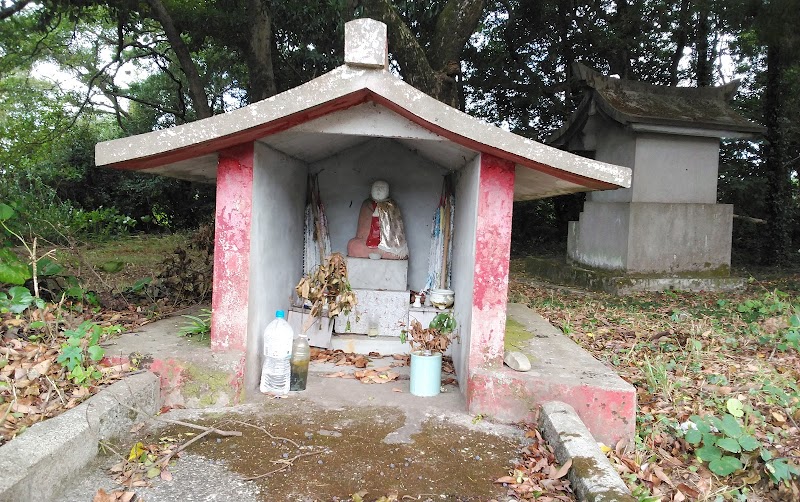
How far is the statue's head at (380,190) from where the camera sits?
6.47m

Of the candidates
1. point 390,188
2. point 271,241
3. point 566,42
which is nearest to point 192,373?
point 271,241

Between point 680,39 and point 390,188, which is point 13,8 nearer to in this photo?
point 390,188

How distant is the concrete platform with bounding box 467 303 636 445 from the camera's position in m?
3.99

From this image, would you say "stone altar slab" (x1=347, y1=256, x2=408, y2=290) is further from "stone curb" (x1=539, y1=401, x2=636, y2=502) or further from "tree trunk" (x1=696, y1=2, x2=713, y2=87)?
"tree trunk" (x1=696, y1=2, x2=713, y2=87)

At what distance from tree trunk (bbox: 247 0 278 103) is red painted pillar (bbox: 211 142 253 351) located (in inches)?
242

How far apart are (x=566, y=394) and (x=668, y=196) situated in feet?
24.8

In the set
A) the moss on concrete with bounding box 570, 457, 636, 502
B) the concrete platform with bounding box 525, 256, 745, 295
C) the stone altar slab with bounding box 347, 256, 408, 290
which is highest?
the stone altar slab with bounding box 347, 256, 408, 290

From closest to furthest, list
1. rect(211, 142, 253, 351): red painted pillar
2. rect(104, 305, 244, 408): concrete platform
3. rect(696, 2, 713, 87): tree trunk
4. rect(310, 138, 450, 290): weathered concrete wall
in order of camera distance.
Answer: rect(104, 305, 244, 408): concrete platform, rect(211, 142, 253, 351): red painted pillar, rect(310, 138, 450, 290): weathered concrete wall, rect(696, 2, 713, 87): tree trunk

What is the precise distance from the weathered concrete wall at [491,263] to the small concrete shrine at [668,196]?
626cm

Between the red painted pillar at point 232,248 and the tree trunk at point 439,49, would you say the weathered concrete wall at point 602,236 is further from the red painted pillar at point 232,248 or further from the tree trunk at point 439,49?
the red painted pillar at point 232,248

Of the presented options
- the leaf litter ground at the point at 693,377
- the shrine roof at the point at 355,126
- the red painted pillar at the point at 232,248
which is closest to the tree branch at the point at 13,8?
the shrine roof at the point at 355,126

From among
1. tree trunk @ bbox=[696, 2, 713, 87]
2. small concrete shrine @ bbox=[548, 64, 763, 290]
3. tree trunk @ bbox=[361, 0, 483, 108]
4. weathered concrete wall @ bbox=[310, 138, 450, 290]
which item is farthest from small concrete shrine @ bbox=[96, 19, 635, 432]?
tree trunk @ bbox=[696, 2, 713, 87]

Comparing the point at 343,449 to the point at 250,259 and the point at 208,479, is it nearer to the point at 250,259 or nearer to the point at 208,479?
the point at 208,479

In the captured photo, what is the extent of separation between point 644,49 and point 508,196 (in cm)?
1485
